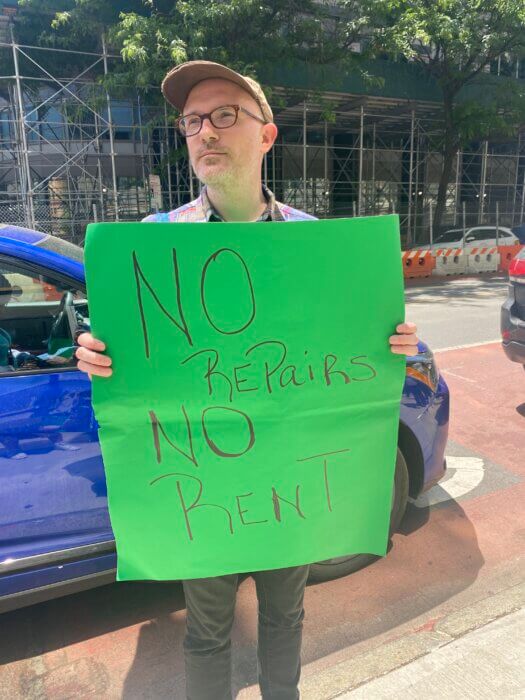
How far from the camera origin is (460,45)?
15.4m

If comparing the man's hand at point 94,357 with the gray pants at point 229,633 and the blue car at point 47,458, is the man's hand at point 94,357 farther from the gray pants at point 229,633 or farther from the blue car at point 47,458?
the blue car at point 47,458

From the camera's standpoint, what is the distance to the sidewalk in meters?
2.04

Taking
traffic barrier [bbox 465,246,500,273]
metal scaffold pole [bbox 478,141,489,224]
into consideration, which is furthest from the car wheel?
metal scaffold pole [bbox 478,141,489,224]

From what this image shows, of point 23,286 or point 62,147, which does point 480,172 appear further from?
point 23,286

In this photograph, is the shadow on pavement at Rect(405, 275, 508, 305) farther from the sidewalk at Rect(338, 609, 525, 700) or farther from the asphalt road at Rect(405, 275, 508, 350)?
the sidewalk at Rect(338, 609, 525, 700)

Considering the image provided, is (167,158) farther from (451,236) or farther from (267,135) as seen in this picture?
(267,135)

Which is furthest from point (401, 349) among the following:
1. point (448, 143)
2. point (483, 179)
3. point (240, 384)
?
point (483, 179)

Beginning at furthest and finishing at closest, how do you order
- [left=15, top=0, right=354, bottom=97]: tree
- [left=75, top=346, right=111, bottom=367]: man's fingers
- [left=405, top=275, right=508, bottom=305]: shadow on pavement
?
[left=15, top=0, right=354, bottom=97]: tree, [left=405, top=275, right=508, bottom=305]: shadow on pavement, [left=75, top=346, right=111, bottom=367]: man's fingers

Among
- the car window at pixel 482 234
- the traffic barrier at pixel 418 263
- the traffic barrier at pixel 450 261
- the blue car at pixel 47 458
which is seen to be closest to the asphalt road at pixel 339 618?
the blue car at pixel 47 458

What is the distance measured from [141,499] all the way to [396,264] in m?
0.96

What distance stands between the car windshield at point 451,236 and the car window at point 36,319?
1589 centimetres

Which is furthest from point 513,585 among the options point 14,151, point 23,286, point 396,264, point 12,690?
point 14,151

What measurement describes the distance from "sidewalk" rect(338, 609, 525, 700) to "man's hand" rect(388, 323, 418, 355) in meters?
1.35

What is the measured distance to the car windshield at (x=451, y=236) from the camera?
16.9 m
